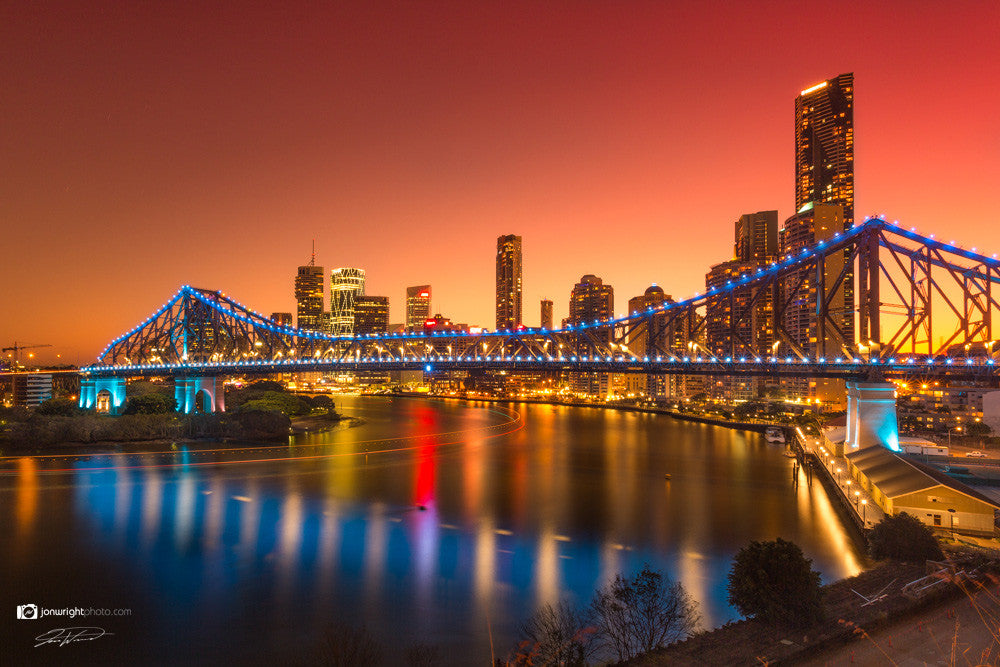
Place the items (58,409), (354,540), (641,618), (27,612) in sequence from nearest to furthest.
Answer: (641,618), (27,612), (354,540), (58,409)

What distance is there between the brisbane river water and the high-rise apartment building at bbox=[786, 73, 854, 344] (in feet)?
529

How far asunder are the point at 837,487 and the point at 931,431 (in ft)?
98.4

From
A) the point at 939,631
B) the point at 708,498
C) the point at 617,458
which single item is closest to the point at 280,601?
the point at 939,631

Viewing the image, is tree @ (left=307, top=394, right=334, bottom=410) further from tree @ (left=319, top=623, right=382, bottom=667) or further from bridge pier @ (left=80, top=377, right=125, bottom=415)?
tree @ (left=319, top=623, right=382, bottom=667)

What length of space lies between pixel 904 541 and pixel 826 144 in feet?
641

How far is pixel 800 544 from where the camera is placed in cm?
2180

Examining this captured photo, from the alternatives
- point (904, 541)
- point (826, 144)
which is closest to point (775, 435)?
point (904, 541)

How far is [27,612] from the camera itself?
51.9 feet

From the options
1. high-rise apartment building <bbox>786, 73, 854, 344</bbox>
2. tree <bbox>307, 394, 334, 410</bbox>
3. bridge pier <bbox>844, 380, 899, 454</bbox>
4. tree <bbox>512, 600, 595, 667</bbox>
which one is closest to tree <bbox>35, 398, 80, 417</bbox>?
tree <bbox>307, 394, 334, 410</bbox>

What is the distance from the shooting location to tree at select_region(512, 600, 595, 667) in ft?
40.5

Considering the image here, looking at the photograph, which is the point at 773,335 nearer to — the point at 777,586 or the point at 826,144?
the point at 777,586

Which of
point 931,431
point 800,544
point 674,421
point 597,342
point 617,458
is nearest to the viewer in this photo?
point 800,544

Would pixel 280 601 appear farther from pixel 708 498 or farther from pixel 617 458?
pixel 617 458

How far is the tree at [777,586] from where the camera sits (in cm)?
1256
